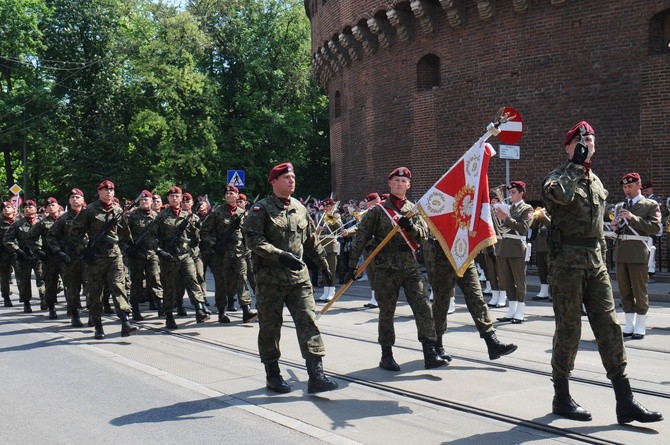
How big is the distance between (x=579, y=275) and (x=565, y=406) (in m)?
1.04

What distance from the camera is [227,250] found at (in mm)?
12227

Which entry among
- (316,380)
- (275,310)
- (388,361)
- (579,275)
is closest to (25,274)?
(275,310)

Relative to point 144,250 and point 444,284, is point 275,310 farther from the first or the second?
point 144,250

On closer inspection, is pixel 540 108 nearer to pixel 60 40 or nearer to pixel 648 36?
pixel 648 36

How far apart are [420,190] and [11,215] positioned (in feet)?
40.5

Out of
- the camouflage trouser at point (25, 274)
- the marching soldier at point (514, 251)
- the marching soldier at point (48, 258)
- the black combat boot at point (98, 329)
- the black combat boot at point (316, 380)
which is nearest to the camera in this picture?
the black combat boot at point (316, 380)

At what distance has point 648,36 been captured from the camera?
718 inches

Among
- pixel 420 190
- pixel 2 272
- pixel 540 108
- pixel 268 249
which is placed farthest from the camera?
pixel 420 190

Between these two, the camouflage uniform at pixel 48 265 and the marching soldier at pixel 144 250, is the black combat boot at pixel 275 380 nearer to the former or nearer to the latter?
the marching soldier at pixel 144 250

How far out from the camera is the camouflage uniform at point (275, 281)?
7.18 metres

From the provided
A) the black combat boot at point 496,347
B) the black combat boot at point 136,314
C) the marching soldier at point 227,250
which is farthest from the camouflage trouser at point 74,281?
the black combat boot at point 496,347

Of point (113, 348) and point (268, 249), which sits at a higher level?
point (268, 249)

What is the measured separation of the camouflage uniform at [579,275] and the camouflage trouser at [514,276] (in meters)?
5.43

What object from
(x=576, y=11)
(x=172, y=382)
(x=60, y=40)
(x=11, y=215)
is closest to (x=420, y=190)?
(x=576, y=11)
